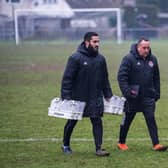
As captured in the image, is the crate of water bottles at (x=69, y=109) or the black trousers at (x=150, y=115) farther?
the black trousers at (x=150, y=115)

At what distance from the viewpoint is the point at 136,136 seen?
42.9 ft

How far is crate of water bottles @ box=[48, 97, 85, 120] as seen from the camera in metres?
10.9

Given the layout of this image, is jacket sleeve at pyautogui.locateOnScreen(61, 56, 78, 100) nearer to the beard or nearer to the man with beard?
the man with beard

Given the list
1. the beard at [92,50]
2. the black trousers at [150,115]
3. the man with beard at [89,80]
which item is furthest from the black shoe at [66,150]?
the beard at [92,50]

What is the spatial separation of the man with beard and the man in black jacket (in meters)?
0.36

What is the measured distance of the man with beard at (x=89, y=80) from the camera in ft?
36.0

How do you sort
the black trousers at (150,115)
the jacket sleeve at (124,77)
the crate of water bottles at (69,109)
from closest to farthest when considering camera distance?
the crate of water bottles at (69,109), the jacket sleeve at (124,77), the black trousers at (150,115)

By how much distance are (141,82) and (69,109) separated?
1161mm

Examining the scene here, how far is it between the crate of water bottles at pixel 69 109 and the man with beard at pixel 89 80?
0.27 feet

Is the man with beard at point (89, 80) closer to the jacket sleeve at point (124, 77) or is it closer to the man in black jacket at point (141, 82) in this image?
the jacket sleeve at point (124, 77)

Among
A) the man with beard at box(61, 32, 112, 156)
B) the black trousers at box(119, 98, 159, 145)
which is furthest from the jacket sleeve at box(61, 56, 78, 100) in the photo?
the black trousers at box(119, 98, 159, 145)

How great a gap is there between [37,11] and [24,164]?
59031mm

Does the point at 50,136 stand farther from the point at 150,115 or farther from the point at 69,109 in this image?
the point at 150,115

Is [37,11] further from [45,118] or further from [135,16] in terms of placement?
[45,118]
